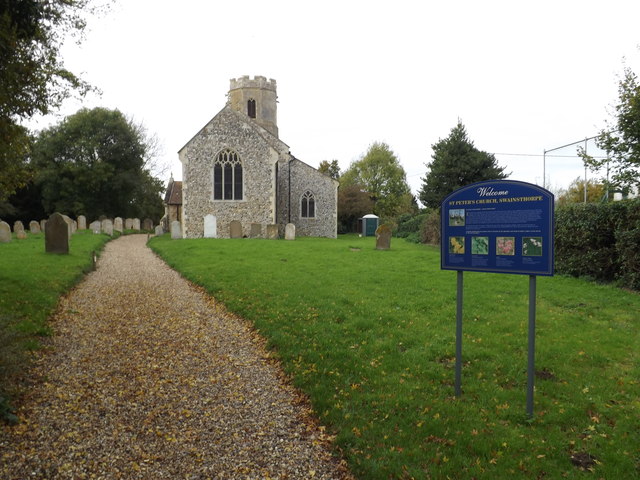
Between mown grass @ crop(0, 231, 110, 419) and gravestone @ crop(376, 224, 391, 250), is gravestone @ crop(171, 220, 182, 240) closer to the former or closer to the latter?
mown grass @ crop(0, 231, 110, 419)

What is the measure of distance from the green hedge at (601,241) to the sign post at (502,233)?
316 inches

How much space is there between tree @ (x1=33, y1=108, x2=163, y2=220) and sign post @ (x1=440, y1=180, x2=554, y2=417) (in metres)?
40.9

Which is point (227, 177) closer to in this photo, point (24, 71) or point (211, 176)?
point (211, 176)

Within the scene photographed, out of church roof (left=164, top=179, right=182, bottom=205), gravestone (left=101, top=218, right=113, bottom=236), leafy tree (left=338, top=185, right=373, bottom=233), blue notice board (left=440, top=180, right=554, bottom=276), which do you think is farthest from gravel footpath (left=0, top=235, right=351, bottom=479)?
leafy tree (left=338, top=185, right=373, bottom=233)

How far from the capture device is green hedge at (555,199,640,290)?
10.5 metres

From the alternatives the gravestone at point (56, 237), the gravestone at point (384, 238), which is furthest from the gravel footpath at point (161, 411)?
the gravestone at point (384, 238)

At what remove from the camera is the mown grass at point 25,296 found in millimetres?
4636

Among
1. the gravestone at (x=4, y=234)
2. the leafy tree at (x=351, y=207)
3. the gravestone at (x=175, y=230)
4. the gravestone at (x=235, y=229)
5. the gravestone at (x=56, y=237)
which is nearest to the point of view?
the gravestone at (x=56, y=237)

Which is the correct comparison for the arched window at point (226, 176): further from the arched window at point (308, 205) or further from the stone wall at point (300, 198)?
the arched window at point (308, 205)

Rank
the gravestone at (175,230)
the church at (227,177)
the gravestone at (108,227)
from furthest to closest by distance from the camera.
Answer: the gravestone at (108,227) < the church at (227,177) < the gravestone at (175,230)

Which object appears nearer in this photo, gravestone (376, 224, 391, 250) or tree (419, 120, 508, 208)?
gravestone (376, 224, 391, 250)

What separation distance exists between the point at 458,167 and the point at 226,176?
16.5 meters

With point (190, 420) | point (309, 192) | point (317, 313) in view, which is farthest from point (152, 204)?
point (190, 420)

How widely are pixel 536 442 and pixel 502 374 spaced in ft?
5.00
